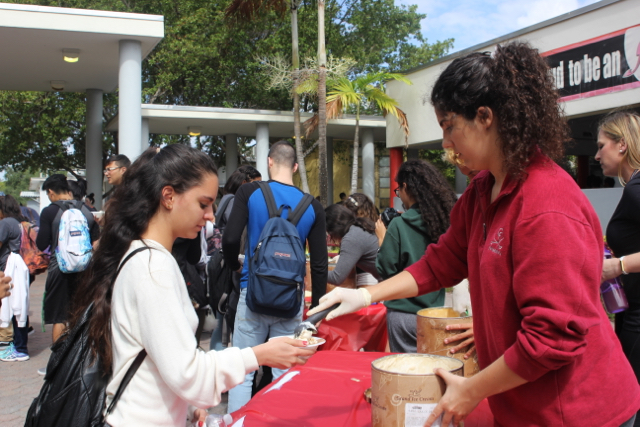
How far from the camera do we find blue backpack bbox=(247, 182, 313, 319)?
3.31m

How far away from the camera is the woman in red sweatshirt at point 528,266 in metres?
1.19

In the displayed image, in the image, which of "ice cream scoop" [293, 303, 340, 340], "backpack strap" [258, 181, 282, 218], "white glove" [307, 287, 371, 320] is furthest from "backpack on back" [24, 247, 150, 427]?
"backpack strap" [258, 181, 282, 218]

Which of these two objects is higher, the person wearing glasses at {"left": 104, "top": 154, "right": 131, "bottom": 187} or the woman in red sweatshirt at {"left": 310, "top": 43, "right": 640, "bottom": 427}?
the person wearing glasses at {"left": 104, "top": 154, "right": 131, "bottom": 187}

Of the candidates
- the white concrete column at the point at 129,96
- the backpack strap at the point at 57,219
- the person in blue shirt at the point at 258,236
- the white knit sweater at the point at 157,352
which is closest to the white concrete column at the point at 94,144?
the white concrete column at the point at 129,96

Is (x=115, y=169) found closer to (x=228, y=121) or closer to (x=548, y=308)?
(x=548, y=308)

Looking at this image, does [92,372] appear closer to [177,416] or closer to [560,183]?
[177,416]

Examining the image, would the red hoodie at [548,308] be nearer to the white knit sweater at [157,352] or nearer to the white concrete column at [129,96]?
the white knit sweater at [157,352]

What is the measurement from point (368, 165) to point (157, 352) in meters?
15.1

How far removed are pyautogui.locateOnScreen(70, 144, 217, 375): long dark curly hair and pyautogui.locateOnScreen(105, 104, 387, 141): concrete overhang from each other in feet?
40.4

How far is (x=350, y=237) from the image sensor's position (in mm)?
4129

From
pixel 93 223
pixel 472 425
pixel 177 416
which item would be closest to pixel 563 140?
pixel 472 425

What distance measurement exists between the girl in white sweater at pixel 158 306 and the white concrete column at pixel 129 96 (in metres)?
7.41

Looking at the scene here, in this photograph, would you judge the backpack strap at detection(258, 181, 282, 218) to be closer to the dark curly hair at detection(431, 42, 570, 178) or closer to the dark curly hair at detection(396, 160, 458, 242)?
the dark curly hair at detection(396, 160, 458, 242)

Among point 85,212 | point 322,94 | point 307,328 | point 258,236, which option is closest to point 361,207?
point 258,236
